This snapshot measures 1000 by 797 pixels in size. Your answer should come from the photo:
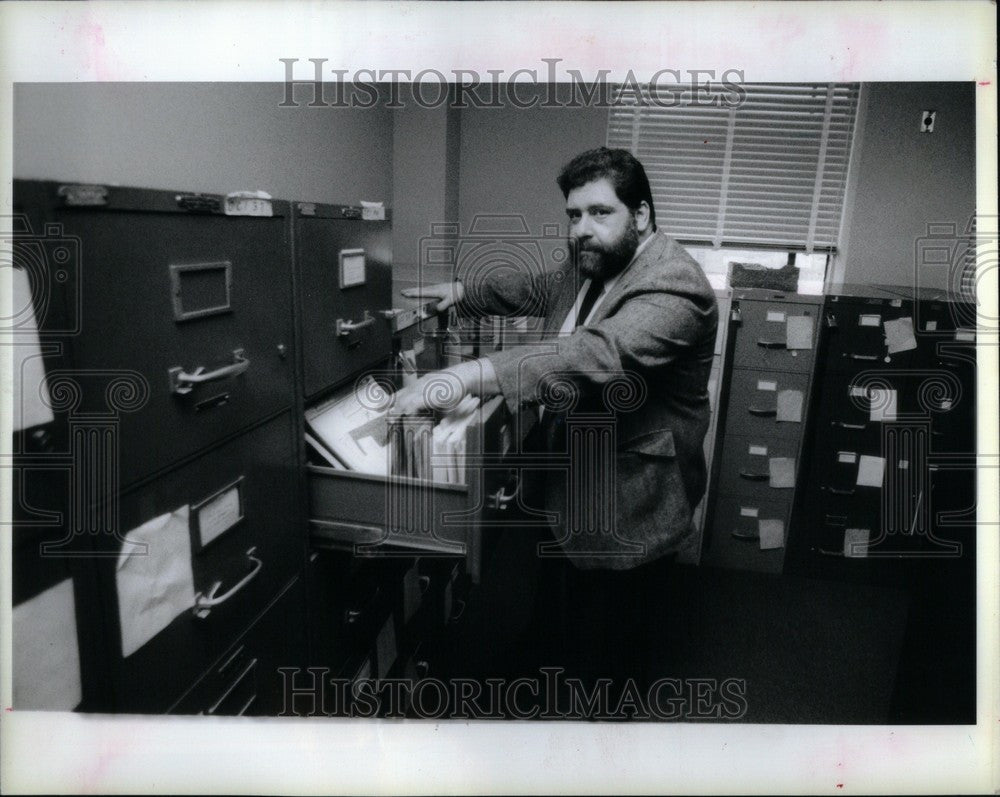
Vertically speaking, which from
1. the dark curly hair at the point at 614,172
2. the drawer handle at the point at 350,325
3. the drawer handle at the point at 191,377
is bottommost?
the drawer handle at the point at 191,377

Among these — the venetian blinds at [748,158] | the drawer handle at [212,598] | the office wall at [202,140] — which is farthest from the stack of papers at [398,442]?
the venetian blinds at [748,158]

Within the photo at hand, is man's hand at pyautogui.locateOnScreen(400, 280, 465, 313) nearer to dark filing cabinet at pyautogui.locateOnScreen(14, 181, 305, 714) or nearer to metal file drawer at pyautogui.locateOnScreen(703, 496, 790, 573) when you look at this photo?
dark filing cabinet at pyautogui.locateOnScreen(14, 181, 305, 714)

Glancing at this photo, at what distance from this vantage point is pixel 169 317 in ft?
2.61

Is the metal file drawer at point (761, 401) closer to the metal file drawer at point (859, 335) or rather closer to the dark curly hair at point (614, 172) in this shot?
the metal file drawer at point (859, 335)

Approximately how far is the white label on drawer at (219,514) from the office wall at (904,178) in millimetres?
1225

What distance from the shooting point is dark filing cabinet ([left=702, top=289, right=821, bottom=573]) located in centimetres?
226

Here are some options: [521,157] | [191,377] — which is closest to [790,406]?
[521,157]

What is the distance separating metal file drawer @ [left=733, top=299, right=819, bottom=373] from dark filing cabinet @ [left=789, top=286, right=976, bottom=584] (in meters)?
0.06

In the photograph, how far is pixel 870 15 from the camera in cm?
104

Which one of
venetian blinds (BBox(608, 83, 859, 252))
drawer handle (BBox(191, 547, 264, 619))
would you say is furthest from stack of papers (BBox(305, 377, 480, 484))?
venetian blinds (BBox(608, 83, 859, 252))

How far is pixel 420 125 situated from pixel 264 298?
0.59 meters

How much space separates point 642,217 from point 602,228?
0.25 feet

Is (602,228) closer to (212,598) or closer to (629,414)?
(629,414)

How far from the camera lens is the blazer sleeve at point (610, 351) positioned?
1.02 m
